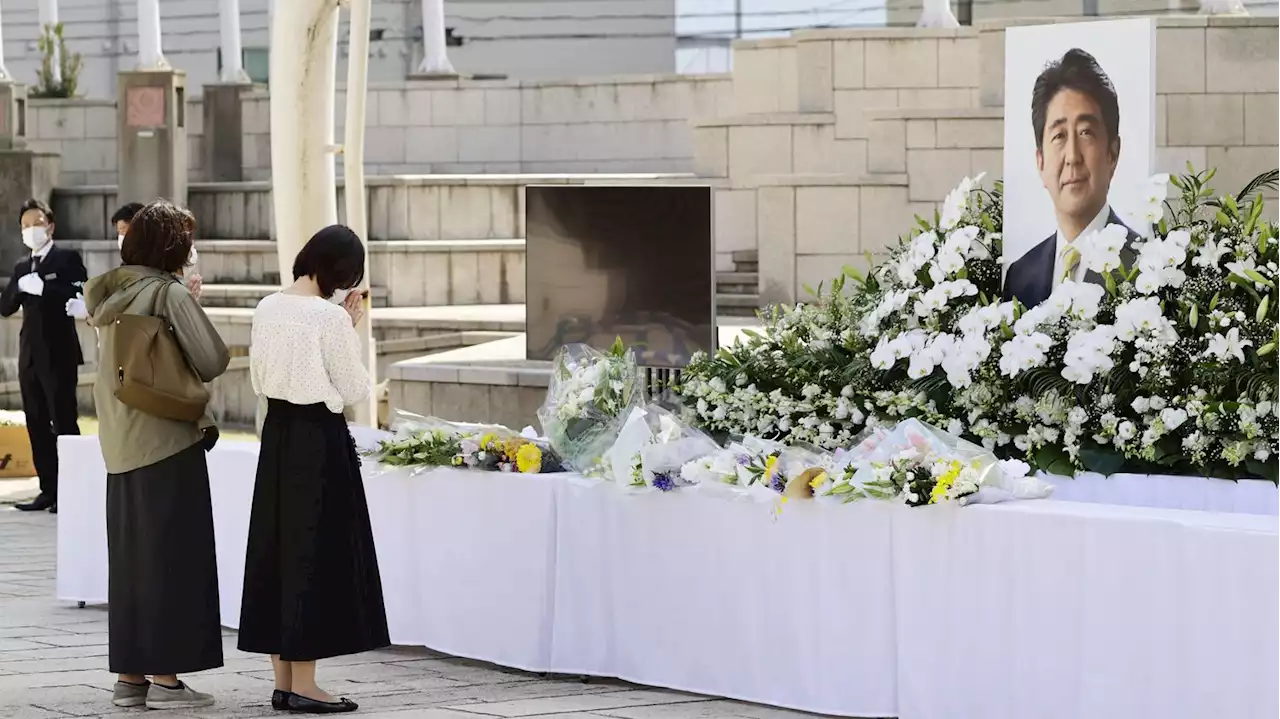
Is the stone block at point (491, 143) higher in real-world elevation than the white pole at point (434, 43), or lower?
lower

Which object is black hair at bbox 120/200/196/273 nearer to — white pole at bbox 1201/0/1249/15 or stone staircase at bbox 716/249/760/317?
stone staircase at bbox 716/249/760/317

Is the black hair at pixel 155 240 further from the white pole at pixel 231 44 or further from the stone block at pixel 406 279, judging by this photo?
the white pole at pixel 231 44

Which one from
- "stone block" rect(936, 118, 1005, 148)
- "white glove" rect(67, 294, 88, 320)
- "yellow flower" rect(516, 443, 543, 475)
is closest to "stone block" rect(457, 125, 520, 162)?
"stone block" rect(936, 118, 1005, 148)

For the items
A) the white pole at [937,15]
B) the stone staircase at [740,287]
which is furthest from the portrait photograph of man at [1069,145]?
the white pole at [937,15]

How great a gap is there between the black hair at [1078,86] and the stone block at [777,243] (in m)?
6.73

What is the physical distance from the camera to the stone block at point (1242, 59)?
11.5 m

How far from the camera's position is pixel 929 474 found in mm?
5160

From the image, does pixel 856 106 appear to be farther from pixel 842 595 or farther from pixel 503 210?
pixel 842 595

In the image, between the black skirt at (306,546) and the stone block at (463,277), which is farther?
the stone block at (463,277)

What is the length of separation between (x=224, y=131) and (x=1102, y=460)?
1495cm

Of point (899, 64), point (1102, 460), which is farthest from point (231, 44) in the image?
point (1102, 460)

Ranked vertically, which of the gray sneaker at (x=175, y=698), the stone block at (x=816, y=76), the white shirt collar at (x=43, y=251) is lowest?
the gray sneaker at (x=175, y=698)

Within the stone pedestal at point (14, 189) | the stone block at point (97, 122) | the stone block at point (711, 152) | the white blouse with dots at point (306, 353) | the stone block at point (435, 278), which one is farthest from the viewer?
the stone block at point (97, 122)

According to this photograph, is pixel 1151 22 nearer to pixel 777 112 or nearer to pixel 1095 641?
pixel 1095 641
